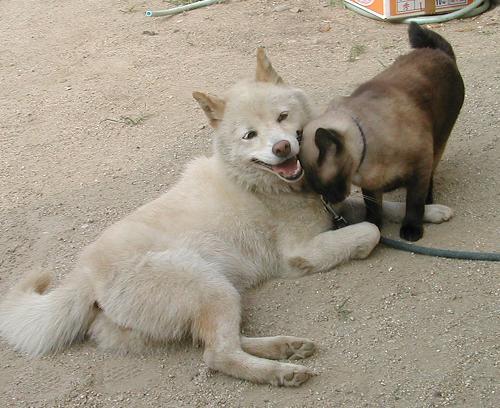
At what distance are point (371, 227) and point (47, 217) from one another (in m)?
2.26

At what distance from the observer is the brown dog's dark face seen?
3395mm

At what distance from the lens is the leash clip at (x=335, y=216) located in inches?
146

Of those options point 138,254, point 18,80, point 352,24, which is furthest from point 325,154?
point 18,80

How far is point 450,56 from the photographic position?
13.3 ft

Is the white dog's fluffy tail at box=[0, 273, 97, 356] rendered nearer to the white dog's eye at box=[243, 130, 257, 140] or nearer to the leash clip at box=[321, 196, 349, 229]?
the white dog's eye at box=[243, 130, 257, 140]

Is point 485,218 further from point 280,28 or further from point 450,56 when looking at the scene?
point 280,28

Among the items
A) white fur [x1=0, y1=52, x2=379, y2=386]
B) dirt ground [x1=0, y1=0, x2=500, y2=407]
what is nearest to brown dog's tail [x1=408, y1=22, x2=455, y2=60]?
dirt ground [x1=0, y1=0, x2=500, y2=407]

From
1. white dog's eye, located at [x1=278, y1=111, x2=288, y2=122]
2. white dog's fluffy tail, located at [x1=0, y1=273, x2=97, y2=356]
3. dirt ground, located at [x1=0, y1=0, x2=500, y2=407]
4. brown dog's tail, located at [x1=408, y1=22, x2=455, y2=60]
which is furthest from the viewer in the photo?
brown dog's tail, located at [x1=408, y1=22, x2=455, y2=60]

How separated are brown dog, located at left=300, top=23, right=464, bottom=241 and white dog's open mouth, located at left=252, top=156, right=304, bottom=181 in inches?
2.3

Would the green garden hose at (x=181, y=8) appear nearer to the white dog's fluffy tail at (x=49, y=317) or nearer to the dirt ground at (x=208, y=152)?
the dirt ground at (x=208, y=152)

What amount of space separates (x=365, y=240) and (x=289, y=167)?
551mm

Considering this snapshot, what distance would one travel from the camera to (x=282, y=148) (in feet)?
11.0

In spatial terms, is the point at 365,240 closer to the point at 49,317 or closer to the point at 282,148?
the point at 282,148

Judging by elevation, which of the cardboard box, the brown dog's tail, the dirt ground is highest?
the brown dog's tail
